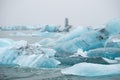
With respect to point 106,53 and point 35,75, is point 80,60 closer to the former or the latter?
point 106,53

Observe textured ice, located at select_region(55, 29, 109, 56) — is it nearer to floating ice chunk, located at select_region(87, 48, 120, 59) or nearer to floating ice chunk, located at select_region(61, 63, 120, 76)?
floating ice chunk, located at select_region(87, 48, 120, 59)

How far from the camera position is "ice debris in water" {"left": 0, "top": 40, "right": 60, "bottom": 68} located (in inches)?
218

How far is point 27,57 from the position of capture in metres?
5.79

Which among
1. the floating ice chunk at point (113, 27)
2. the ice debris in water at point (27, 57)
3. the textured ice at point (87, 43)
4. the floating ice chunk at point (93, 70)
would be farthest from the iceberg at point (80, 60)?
the floating ice chunk at point (113, 27)

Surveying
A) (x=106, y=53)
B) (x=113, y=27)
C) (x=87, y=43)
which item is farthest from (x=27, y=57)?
(x=113, y=27)

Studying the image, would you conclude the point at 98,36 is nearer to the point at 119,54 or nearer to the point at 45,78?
the point at 119,54

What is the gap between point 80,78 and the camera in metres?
4.41

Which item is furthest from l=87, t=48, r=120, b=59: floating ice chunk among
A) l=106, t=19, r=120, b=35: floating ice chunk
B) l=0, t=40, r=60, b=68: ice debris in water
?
l=106, t=19, r=120, b=35: floating ice chunk

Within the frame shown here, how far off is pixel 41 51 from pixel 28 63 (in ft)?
1.95

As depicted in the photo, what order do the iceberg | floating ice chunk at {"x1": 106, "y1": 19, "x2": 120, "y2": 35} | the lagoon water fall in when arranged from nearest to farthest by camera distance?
the lagoon water → the iceberg → floating ice chunk at {"x1": 106, "y1": 19, "x2": 120, "y2": 35}

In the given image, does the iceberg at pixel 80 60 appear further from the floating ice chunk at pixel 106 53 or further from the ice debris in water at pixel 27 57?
the floating ice chunk at pixel 106 53

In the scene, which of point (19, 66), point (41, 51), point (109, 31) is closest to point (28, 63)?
point (19, 66)

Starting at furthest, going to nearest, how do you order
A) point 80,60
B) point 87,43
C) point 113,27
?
point 113,27 < point 87,43 < point 80,60

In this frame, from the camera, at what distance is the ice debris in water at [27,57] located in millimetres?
5535
